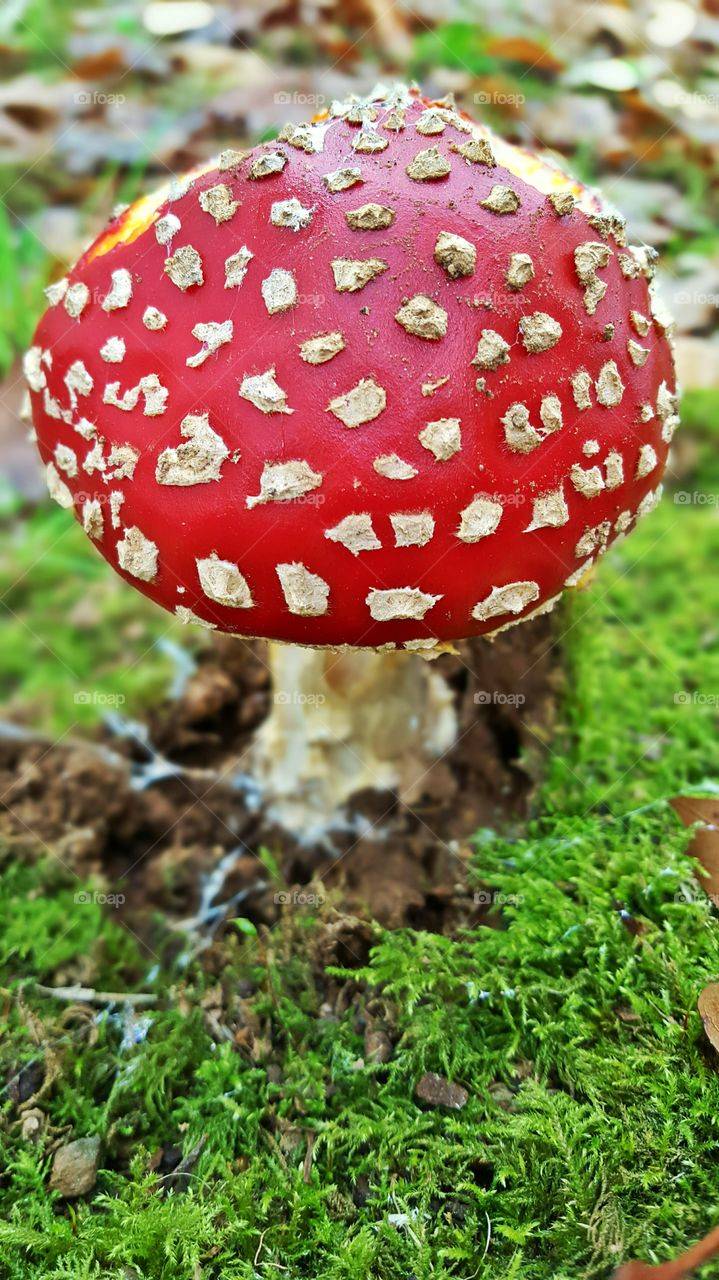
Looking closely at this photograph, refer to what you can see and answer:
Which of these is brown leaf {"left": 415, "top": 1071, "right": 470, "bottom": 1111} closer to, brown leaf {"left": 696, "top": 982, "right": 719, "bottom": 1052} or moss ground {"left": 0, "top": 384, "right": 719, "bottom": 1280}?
moss ground {"left": 0, "top": 384, "right": 719, "bottom": 1280}

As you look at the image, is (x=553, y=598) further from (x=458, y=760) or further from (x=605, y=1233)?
(x=605, y=1233)

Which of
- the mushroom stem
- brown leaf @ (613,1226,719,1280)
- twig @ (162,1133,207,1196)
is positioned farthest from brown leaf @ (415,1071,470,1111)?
the mushroom stem

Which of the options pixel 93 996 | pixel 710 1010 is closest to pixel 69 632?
pixel 93 996

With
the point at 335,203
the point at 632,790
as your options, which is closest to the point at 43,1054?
the point at 632,790

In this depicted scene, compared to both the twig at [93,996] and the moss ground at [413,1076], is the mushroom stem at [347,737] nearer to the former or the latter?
the moss ground at [413,1076]

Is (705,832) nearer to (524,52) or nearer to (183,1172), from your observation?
(183,1172)
